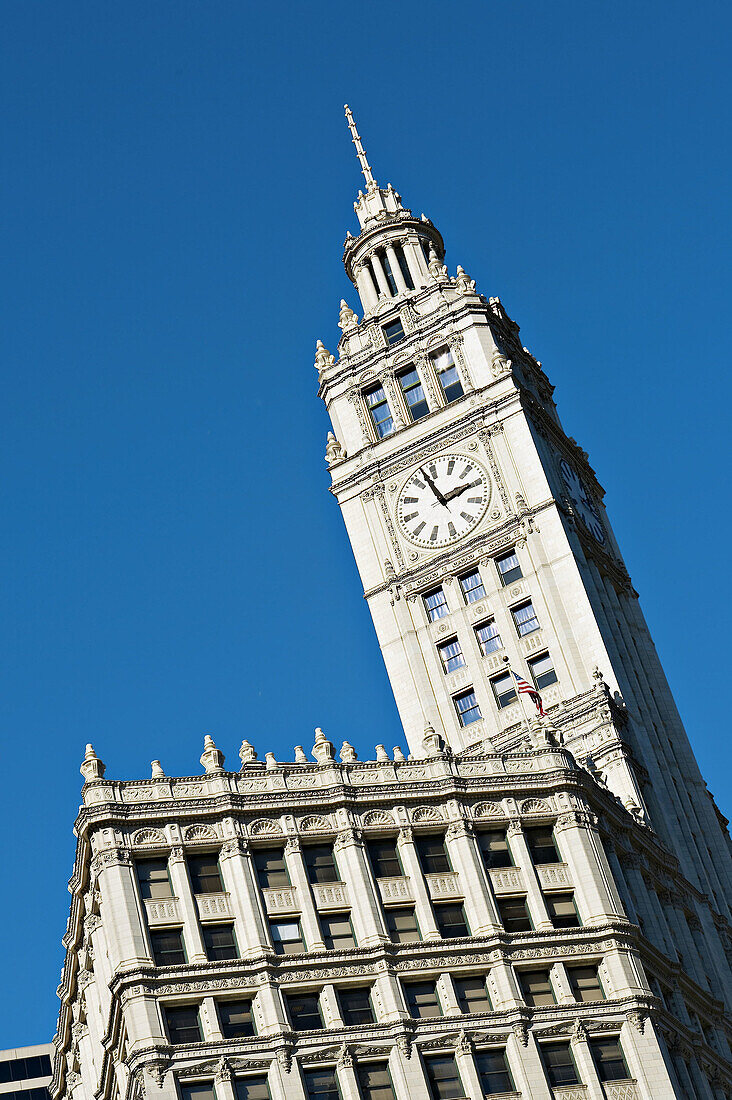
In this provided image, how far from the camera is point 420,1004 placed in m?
85.0

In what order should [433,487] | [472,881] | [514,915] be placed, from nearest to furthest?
[472,881] → [514,915] → [433,487]

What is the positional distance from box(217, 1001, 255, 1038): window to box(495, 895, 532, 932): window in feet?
44.1

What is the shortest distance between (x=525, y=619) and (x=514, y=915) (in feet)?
109

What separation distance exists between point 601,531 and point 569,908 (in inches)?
1864

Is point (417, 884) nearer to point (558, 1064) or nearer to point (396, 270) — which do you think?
point (558, 1064)

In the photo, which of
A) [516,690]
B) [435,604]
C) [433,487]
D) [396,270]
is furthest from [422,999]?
[396,270]

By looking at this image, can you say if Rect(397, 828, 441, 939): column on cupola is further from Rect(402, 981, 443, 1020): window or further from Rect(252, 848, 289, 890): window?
Rect(252, 848, 289, 890): window

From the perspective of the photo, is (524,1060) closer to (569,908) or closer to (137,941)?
(569,908)

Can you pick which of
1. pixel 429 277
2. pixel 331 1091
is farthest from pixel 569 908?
pixel 429 277

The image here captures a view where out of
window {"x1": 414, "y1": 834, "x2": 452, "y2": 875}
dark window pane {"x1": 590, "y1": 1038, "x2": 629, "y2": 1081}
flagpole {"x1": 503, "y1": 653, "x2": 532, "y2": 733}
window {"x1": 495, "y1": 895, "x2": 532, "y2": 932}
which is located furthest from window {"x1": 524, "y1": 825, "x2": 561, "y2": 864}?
flagpole {"x1": 503, "y1": 653, "x2": 532, "y2": 733}

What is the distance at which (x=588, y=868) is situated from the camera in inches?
3597

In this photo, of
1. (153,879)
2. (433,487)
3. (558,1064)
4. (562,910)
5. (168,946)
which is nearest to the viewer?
(168,946)

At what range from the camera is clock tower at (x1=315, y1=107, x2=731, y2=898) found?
116 meters

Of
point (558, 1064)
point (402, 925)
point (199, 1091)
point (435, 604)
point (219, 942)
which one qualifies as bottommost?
point (558, 1064)
